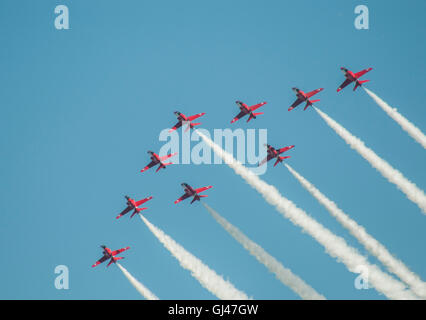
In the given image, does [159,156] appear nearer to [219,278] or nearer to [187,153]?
[187,153]

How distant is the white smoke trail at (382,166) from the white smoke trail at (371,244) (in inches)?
286

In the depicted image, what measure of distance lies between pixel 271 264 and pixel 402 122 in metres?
25.8

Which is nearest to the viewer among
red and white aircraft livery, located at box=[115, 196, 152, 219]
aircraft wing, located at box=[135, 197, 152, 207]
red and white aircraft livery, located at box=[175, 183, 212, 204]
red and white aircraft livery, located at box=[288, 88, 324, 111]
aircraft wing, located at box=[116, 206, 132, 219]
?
red and white aircraft livery, located at box=[175, 183, 212, 204]

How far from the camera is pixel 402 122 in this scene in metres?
87.6

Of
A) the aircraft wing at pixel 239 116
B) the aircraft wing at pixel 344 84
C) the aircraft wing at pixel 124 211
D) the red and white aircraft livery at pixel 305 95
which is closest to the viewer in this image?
the red and white aircraft livery at pixel 305 95

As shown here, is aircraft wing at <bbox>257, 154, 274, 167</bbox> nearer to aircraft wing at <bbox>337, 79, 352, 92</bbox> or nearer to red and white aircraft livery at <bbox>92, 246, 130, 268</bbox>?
aircraft wing at <bbox>337, 79, 352, 92</bbox>

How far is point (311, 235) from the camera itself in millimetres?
83188

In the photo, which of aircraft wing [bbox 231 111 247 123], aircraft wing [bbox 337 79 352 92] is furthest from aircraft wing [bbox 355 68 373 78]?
aircraft wing [bbox 231 111 247 123]

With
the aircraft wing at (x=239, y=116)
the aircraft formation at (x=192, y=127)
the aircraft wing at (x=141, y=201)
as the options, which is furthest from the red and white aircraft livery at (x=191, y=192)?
the aircraft wing at (x=239, y=116)

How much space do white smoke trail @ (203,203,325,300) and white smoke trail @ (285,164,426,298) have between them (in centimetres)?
952

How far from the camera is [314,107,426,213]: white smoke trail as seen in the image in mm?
82500

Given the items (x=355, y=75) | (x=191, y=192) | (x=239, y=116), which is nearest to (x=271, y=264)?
(x=191, y=192)

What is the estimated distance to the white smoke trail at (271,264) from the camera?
253 ft

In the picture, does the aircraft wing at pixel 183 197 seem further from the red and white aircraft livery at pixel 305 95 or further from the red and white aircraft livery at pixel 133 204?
the red and white aircraft livery at pixel 305 95
